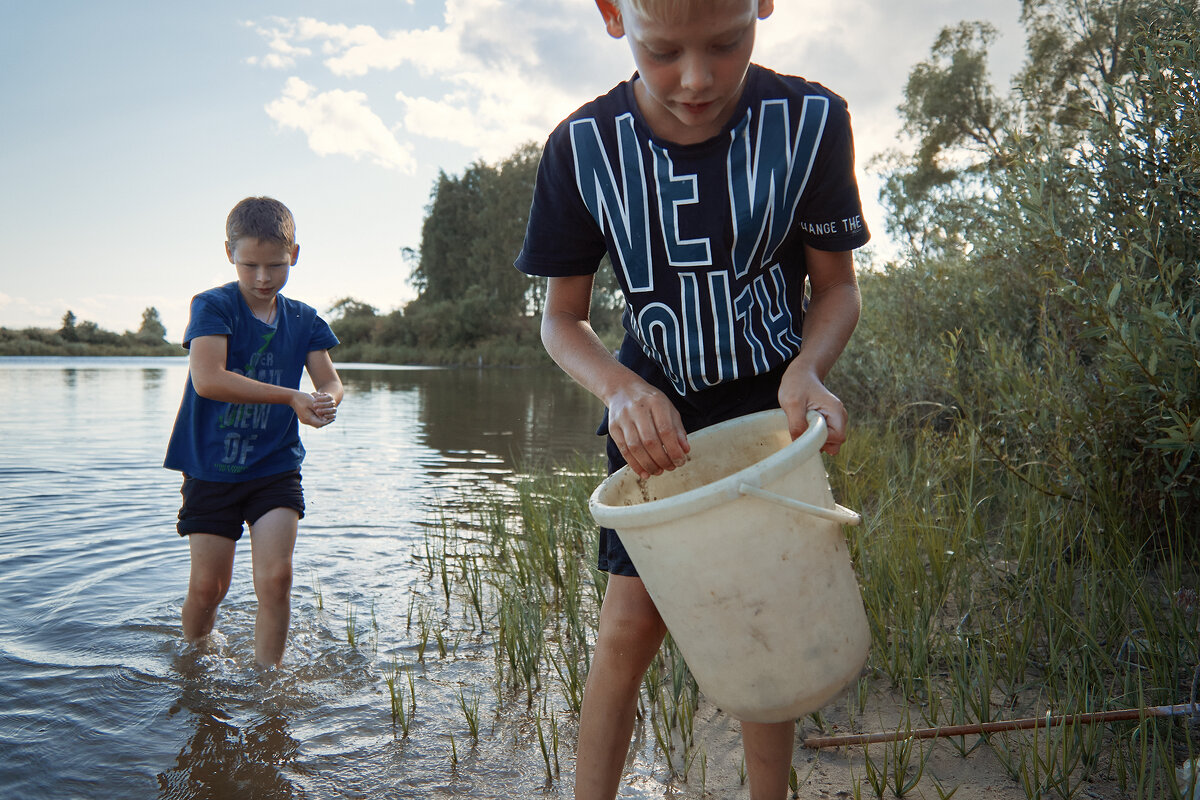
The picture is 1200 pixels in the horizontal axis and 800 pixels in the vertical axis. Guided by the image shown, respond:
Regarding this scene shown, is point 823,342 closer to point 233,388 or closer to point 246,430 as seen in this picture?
point 233,388

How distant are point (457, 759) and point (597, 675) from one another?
33.3 inches

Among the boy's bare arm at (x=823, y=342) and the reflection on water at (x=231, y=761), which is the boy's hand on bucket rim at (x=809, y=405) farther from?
the reflection on water at (x=231, y=761)

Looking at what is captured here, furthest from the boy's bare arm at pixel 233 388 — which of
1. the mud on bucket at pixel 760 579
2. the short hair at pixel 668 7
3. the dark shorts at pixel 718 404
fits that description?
the short hair at pixel 668 7

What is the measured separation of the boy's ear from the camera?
1605 millimetres

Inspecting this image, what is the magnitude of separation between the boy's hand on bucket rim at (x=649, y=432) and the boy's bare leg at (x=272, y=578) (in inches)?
74.0

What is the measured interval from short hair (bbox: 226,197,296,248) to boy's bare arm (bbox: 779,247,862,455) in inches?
81.0

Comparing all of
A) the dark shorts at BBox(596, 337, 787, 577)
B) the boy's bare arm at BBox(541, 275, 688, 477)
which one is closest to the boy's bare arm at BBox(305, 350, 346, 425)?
the boy's bare arm at BBox(541, 275, 688, 477)

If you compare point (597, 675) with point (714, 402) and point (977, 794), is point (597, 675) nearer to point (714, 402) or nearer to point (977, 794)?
point (714, 402)

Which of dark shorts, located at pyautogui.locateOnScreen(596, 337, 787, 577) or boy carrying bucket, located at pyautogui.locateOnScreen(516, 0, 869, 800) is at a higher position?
boy carrying bucket, located at pyautogui.locateOnScreen(516, 0, 869, 800)

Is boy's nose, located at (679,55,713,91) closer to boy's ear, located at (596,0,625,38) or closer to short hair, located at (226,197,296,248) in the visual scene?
boy's ear, located at (596,0,625,38)

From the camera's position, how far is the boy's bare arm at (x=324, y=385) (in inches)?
112

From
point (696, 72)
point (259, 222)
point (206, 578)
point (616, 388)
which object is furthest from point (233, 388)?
point (696, 72)

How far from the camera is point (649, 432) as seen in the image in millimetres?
1416

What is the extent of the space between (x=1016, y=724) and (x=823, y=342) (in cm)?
104
